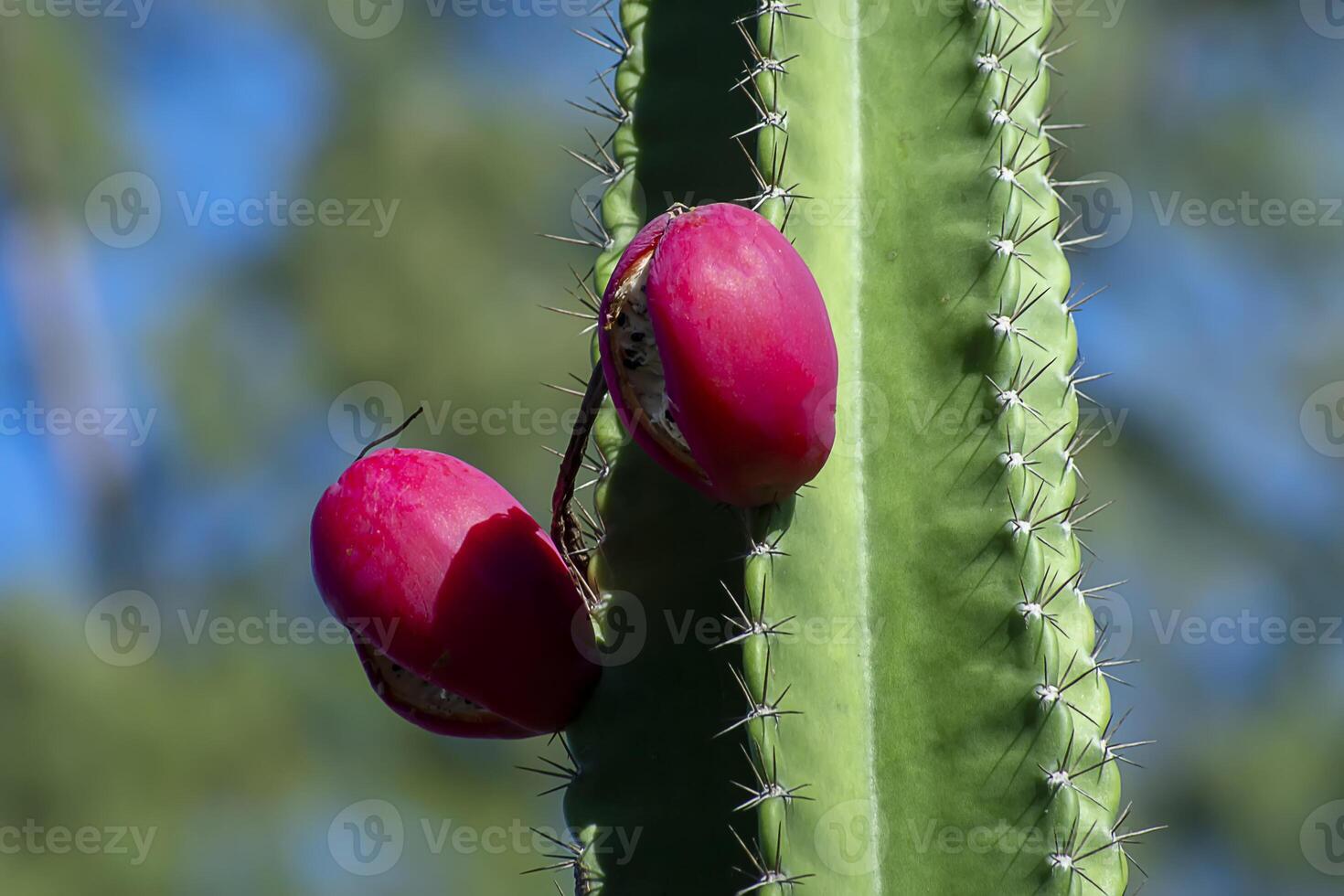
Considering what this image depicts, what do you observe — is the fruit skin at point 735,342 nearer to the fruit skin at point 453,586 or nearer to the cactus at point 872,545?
the cactus at point 872,545

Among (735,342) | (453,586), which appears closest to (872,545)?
(735,342)

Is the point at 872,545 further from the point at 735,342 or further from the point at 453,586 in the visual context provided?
the point at 453,586

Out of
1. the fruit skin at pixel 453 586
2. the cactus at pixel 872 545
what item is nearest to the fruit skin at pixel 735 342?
the cactus at pixel 872 545

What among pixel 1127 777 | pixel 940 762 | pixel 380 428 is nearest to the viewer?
pixel 940 762

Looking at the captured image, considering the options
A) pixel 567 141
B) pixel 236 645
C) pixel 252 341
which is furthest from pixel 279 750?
pixel 567 141

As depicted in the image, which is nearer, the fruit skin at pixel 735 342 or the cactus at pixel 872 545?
the fruit skin at pixel 735 342

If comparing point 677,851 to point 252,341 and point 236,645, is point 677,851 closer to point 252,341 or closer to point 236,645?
point 236,645

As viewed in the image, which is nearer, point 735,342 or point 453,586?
point 735,342
